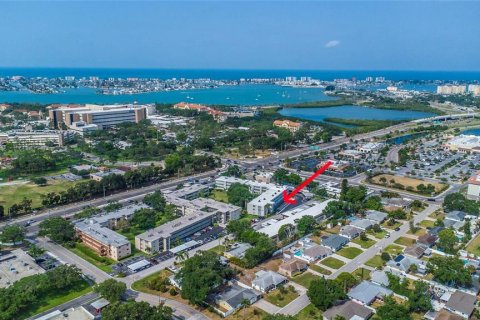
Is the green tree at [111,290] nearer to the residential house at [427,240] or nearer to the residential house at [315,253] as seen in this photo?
the residential house at [315,253]

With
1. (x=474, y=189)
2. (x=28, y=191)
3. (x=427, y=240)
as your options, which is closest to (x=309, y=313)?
(x=427, y=240)

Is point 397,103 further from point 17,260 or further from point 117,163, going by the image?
point 17,260

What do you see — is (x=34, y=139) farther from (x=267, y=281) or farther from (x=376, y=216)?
(x=376, y=216)

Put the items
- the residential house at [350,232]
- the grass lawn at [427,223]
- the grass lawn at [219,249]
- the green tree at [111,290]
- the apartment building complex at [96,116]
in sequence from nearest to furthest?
1. the green tree at [111,290]
2. the grass lawn at [219,249]
3. the residential house at [350,232]
4. the grass lawn at [427,223]
5. the apartment building complex at [96,116]

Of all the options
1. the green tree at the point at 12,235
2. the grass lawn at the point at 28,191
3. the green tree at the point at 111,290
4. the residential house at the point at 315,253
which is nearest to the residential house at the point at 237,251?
the residential house at the point at 315,253

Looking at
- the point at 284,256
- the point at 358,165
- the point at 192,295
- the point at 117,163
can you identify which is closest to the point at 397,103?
the point at 358,165

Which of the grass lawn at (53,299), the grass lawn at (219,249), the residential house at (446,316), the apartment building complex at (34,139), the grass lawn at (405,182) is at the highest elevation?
the apartment building complex at (34,139)
